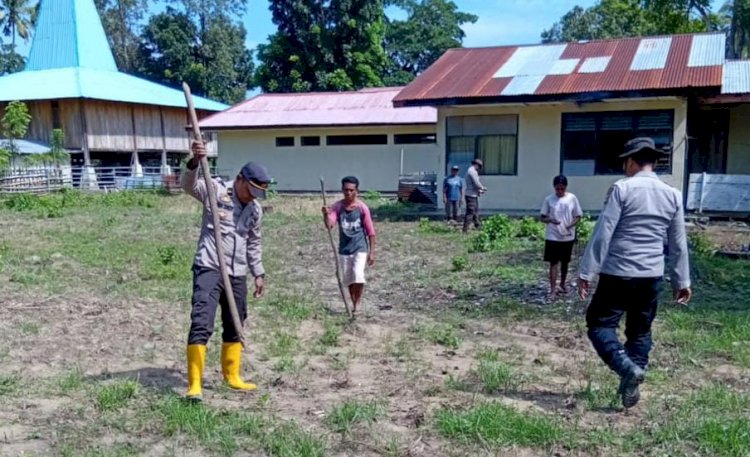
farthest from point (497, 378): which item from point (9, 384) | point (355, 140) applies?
point (355, 140)

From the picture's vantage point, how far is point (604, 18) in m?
41.6

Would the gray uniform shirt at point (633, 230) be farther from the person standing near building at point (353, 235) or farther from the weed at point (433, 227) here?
the weed at point (433, 227)

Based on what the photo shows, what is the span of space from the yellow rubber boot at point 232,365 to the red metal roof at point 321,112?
1892cm

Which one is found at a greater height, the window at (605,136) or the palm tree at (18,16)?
the palm tree at (18,16)

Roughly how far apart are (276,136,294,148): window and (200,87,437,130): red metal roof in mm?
741

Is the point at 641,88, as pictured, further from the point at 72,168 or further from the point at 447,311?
the point at 72,168

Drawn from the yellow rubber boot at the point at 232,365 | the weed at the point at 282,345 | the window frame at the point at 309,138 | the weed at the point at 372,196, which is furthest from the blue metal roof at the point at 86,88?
the yellow rubber boot at the point at 232,365

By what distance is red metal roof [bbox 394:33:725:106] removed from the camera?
48.3ft

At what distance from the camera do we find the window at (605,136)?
15062 millimetres

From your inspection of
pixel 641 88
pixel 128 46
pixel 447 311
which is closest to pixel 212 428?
pixel 447 311

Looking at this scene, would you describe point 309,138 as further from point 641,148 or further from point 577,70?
point 641,148

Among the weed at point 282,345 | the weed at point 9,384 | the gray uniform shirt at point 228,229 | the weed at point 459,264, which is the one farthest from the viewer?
the weed at point 459,264

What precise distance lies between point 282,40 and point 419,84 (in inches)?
774

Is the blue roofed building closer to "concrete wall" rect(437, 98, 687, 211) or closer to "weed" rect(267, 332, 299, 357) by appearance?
"concrete wall" rect(437, 98, 687, 211)
